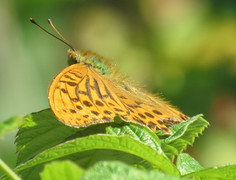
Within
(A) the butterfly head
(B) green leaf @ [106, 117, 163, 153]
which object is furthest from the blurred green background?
(B) green leaf @ [106, 117, 163, 153]

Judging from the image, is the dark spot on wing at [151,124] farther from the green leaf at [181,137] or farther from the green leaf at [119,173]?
the green leaf at [119,173]

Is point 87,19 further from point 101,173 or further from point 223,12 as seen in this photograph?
point 101,173

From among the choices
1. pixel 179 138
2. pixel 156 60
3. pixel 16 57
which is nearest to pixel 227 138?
pixel 156 60

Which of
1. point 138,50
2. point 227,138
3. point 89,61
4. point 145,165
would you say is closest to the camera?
point 145,165

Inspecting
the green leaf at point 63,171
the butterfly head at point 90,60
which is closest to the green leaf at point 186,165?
the green leaf at point 63,171

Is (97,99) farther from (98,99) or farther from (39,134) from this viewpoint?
(39,134)

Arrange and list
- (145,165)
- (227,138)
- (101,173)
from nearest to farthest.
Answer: (101,173), (145,165), (227,138)

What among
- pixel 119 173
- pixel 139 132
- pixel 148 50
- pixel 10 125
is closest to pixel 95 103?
pixel 139 132
